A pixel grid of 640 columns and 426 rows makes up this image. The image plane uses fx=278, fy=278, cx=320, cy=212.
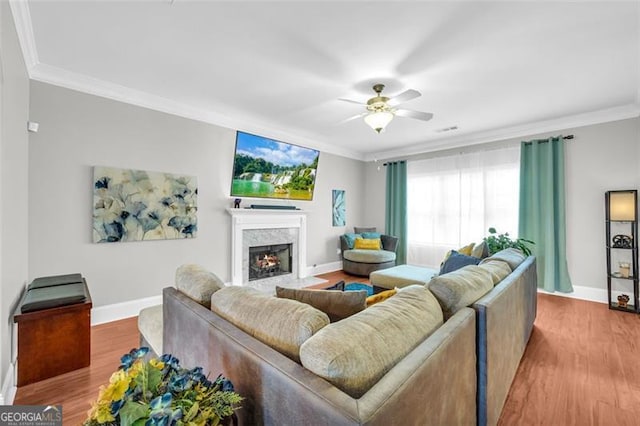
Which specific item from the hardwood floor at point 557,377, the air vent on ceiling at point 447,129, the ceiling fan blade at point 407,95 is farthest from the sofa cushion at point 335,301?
the air vent on ceiling at point 447,129

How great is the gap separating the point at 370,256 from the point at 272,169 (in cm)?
240

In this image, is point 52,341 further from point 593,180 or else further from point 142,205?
point 593,180

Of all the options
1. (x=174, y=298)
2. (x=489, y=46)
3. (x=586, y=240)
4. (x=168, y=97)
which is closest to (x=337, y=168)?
(x=168, y=97)

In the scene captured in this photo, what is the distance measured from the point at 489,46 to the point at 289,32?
1662 millimetres

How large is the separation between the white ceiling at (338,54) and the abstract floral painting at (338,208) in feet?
7.23

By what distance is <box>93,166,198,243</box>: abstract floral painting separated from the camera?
302 centimetres

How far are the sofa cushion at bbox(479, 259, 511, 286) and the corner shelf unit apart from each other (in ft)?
8.44

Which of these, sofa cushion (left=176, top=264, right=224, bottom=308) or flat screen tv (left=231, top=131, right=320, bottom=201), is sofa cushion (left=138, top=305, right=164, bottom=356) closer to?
sofa cushion (left=176, top=264, right=224, bottom=308)

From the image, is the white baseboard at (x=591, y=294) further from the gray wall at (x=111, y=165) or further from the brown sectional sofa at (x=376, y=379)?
the gray wall at (x=111, y=165)

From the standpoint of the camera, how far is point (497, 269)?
209cm

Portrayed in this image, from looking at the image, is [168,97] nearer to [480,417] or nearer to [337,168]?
[337,168]

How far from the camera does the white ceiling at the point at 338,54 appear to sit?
1976 mm

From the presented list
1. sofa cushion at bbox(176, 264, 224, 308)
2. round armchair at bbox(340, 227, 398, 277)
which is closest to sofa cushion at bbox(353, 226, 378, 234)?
round armchair at bbox(340, 227, 398, 277)

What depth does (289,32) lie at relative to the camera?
219 cm
